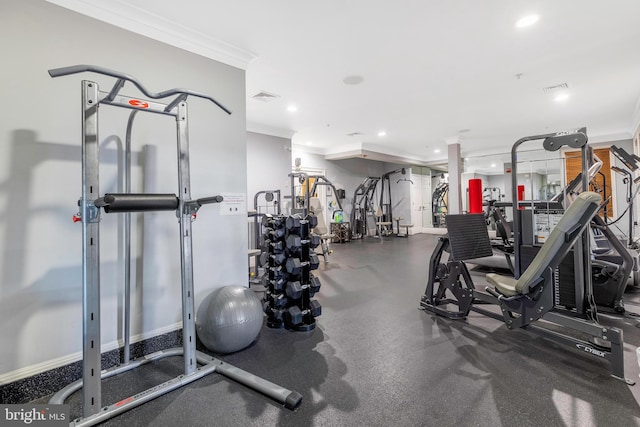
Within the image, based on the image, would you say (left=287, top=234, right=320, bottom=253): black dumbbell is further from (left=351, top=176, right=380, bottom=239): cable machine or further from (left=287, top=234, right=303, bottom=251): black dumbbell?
(left=351, top=176, right=380, bottom=239): cable machine

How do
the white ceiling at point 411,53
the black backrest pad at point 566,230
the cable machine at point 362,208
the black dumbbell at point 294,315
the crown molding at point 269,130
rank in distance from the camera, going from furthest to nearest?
the cable machine at point 362,208
the crown molding at point 269,130
the black dumbbell at point 294,315
the white ceiling at point 411,53
the black backrest pad at point 566,230

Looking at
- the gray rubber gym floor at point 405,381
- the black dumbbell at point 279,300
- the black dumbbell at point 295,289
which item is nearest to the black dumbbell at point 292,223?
the black dumbbell at point 295,289

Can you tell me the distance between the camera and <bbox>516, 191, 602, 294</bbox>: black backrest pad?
187 centimetres

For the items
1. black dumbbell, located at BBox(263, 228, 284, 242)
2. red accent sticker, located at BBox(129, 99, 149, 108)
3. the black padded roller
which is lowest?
black dumbbell, located at BBox(263, 228, 284, 242)

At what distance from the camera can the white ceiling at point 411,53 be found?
2.38 m

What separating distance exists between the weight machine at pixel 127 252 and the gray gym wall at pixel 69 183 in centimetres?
19

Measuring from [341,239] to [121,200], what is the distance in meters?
7.27

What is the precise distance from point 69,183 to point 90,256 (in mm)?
788

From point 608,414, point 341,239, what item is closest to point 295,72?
point 608,414

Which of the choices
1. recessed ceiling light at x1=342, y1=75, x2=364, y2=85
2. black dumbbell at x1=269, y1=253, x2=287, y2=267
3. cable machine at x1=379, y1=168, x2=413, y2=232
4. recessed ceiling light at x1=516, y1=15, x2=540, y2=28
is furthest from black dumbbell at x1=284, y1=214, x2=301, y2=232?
cable machine at x1=379, y1=168, x2=413, y2=232

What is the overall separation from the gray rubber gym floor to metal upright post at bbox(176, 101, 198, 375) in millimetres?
243

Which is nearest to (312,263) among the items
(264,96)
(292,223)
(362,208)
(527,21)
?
(292,223)

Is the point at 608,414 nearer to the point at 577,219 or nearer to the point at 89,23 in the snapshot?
the point at 577,219

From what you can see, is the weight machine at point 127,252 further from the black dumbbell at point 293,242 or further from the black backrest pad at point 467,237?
the black backrest pad at point 467,237
